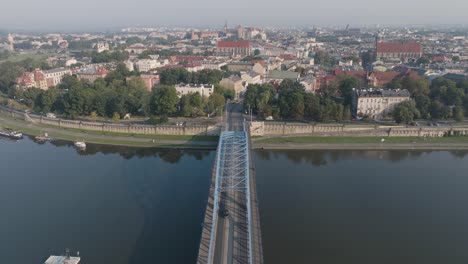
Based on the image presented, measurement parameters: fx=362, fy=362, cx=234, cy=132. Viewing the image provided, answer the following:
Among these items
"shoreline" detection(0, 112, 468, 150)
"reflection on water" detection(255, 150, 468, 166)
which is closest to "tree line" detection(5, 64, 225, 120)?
"shoreline" detection(0, 112, 468, 150)

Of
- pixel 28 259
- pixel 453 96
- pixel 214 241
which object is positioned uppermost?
pixel 453 96

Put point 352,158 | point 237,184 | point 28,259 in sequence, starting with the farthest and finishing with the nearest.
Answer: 1. point 352,158
2. point 237,184
3. point 28,259

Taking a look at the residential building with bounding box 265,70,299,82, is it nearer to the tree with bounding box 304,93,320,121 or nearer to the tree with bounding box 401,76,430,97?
the tree with bounding box 401,76,430,97

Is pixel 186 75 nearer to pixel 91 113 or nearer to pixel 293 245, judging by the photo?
pixel 91 113

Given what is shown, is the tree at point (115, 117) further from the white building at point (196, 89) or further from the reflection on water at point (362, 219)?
the reflection on water at point (362, 219)

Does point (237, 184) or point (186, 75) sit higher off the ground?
point (186, 75)

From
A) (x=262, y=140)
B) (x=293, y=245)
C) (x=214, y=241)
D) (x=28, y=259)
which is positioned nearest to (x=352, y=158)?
(x=262, y=140)
